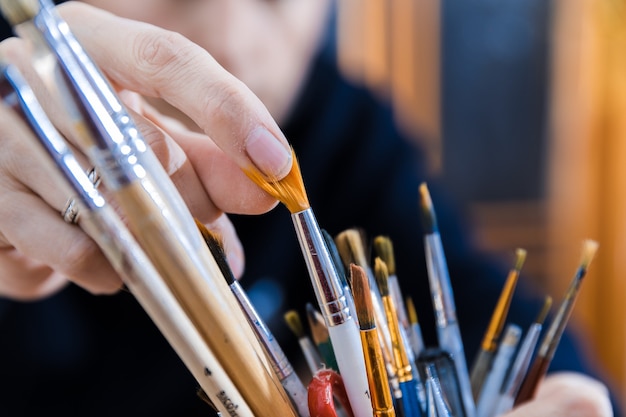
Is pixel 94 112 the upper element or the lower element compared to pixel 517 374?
upper

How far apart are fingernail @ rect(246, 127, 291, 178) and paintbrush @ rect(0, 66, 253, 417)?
47mm

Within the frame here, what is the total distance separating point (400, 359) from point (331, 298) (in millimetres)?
31

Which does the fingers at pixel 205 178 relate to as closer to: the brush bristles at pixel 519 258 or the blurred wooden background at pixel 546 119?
the brush bristles at pixel 519 258

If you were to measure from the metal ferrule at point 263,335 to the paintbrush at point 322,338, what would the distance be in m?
0.02

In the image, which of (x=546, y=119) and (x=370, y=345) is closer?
(x=370, y=345)

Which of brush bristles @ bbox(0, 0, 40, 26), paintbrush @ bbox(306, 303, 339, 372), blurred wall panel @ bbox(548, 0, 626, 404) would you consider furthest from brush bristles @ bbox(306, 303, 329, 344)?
blurred wall panel @ bbox(548, 0, 626, 404)

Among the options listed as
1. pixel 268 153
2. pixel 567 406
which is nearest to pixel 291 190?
pixel 268 153

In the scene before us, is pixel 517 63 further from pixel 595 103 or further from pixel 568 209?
pixel 568 209

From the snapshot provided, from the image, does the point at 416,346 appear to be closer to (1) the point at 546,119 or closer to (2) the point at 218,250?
(2) the point at 218,250

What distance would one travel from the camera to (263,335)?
0.54 ft

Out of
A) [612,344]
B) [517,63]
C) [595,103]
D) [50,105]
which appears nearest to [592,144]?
[595,103]

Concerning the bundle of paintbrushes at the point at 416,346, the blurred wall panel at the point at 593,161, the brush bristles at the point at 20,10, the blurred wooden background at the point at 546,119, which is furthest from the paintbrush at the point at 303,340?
the blurred wall panel at the point at 593,161

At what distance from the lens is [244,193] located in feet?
0.64

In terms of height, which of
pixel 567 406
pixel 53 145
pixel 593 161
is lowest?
pixel 593 161
